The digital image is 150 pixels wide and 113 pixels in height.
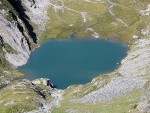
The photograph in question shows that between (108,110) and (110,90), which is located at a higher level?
(108,110)

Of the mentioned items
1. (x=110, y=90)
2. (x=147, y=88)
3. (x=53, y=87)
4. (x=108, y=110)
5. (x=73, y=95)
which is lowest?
(x=53, y=87)

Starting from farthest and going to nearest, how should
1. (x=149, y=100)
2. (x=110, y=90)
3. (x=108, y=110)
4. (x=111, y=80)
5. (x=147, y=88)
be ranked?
(x=111, y=80)
(x=110, y=90)
(x=108, y=110)
(x=147, y=88)
(x=149, y=100)

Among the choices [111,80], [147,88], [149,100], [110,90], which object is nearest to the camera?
[149,100]

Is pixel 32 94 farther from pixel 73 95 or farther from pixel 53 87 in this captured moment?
pixel 53 87

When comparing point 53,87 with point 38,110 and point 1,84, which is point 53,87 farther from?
point 38,110

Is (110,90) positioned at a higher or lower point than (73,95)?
higher

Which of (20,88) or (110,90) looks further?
(20,88)

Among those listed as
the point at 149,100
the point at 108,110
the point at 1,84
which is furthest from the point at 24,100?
the point at 1,84

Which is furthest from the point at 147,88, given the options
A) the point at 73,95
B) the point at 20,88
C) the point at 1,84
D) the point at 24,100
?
the point at 1,84

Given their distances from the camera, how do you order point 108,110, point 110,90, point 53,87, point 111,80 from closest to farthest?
point 108,110 → point 110,90 → point 111,80 → point 53,87
